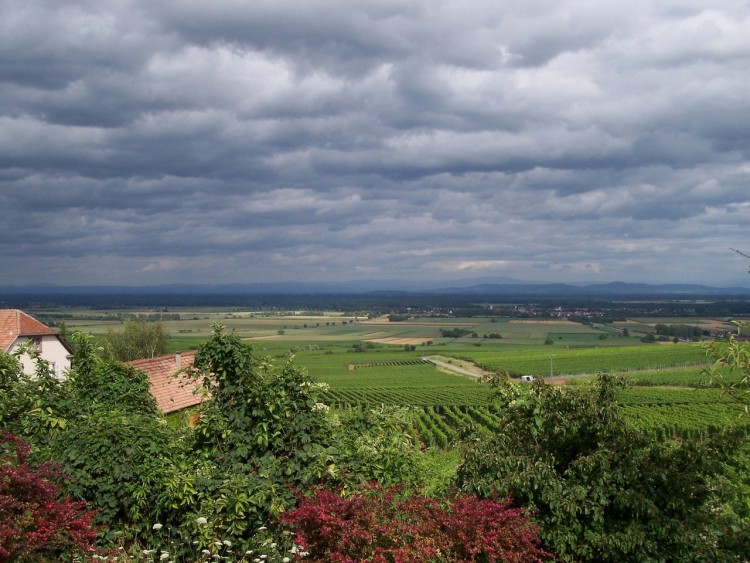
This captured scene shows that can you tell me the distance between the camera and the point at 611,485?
6648mm

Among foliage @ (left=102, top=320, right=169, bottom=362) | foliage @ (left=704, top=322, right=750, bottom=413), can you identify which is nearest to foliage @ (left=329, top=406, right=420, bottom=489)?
foliage @ (left=704, top=322, right=750, bottom=413)

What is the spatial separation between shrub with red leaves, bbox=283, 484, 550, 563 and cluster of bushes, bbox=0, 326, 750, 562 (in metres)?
0.02

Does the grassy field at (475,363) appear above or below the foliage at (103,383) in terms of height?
below

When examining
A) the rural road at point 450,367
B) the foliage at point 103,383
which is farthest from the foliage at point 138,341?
the foliage at point 103,383

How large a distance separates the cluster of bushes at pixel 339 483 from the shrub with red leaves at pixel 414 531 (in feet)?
0.07

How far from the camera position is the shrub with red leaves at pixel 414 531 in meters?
5.97

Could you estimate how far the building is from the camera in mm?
28578

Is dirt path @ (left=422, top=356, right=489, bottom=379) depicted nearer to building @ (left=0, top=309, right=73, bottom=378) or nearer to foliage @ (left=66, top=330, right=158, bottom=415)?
building @ (left=0, top=309, right=73, bottom=378)

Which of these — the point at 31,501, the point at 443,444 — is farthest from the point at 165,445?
the point at 443,444

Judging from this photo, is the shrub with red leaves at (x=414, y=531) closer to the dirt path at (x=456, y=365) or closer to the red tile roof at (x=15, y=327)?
the red tile roof at (x=15, y=327)

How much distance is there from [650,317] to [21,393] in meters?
209

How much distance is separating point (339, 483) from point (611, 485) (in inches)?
135

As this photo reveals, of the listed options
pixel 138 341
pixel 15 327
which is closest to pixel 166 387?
pixel 15 327

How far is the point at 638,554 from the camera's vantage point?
6289 millimetres
